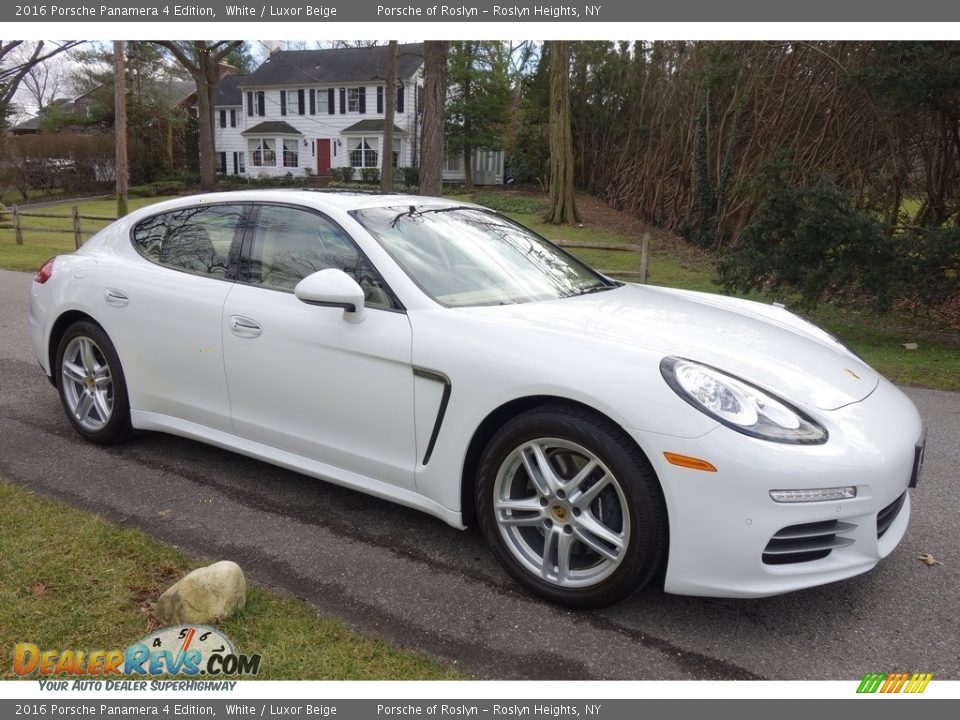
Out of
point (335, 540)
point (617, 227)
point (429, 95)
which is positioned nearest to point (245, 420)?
point (335, 540)

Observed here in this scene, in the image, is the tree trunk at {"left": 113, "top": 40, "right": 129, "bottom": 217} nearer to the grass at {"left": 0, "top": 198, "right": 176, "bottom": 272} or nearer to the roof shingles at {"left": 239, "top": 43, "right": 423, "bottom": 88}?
the grass at {"left": 0, "top": 198, "right": 176, "bottom": 272}

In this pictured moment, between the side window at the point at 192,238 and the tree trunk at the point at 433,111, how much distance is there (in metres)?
9.89

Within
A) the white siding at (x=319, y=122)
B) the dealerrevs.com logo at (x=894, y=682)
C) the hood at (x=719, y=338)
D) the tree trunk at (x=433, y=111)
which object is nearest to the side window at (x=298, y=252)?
the hood at (x=719, y=338)

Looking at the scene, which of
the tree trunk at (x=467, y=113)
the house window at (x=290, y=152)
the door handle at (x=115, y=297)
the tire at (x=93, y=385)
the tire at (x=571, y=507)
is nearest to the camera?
the tire at (x=571, y=507)

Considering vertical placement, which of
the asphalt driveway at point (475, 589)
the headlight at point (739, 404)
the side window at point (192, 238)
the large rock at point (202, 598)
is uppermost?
the side window at point (192, 238)

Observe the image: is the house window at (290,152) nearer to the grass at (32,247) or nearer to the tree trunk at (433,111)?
the grass at (32,247)

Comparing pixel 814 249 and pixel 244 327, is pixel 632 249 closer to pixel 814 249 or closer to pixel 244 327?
pixel 814 249

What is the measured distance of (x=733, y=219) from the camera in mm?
18438

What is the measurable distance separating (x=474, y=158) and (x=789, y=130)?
34.6 meters

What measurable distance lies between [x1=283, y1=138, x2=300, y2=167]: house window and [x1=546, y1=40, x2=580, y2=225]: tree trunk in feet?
95.5

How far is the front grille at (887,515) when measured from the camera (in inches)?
111

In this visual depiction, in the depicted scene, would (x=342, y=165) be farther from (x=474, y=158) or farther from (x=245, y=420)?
(x=245, y=420)

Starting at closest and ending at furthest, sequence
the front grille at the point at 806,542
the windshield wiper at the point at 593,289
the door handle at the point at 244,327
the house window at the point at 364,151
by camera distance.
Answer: the front grille at the point at 806,542 < the door handle at the point at 244,327 < the windshield wiper at the point at 593,289 < the house window at the point at 364,151

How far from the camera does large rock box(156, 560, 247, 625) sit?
108 inches
